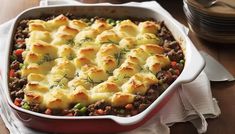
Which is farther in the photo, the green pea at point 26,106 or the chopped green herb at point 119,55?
the chopped green herb at point 119,55

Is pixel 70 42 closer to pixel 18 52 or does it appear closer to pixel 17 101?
pixel 18 52

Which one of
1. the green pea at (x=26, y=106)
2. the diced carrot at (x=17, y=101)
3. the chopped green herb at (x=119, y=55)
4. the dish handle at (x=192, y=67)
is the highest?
the dish handle at (x=192, y=67)

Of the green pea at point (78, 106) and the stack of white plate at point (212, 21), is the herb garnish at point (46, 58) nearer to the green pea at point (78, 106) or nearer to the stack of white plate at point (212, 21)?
the green pea at point (78, 106)

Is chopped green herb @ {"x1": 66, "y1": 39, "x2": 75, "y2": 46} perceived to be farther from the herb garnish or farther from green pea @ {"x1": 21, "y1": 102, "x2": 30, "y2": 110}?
green pea @ {"x1": 21, "y1": 102, "x2": 30, "y2": 110}

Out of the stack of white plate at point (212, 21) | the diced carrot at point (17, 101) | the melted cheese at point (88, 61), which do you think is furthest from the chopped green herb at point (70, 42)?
the stack of white plate at point (212, 21)

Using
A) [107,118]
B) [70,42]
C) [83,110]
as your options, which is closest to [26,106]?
[83,110]

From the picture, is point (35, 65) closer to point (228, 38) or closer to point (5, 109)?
point (5, 109)

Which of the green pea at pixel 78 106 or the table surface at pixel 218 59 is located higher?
the green pea at pixel 78 106
